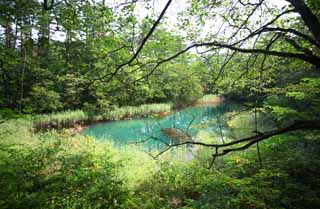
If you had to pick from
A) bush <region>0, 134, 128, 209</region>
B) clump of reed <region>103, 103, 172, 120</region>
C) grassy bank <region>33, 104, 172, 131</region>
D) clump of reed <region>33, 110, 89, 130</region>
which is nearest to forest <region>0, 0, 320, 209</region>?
bush <region>0, 134, 128, 209</region>

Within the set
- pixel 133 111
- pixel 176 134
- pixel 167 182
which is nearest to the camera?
pixel 176 134

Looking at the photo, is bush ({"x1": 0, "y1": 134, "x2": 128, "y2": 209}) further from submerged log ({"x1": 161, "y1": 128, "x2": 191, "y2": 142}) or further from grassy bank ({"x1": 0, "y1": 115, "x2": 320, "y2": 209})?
submerged log ({"x1": 161, "y1": 128, "x2": 191, "y2": 142})

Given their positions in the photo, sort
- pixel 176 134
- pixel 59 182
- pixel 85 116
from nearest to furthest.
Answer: pixel 176 134 < pixel 59 182 < pixel 85 116

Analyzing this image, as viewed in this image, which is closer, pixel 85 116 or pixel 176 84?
pixel 176 84

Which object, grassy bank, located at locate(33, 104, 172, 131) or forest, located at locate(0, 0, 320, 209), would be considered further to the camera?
grassy bank, located at locate(33, 104, 172, 131)

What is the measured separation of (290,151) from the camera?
3.32m

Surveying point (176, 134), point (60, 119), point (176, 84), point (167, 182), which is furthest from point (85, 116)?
point (176, 134)

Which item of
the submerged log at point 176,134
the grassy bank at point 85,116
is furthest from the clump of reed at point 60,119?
the submerged log at point 176,134

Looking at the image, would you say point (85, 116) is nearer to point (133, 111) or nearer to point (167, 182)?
point (133, 111)

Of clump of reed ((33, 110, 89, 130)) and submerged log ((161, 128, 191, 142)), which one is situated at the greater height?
submerged log ((161, 128, 191, 142))

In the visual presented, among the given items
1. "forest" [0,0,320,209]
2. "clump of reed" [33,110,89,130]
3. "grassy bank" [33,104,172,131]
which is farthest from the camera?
"grassy bank" [33,104,172,131]

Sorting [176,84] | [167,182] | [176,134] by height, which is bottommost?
[167,182]

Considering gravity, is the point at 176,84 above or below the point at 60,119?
above

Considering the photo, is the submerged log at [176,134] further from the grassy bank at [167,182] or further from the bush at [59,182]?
the bush at [59,182]
